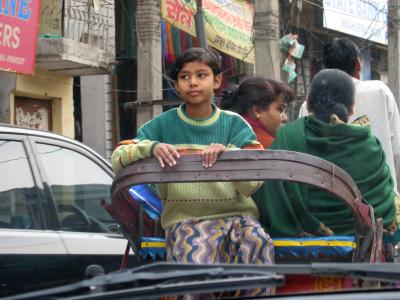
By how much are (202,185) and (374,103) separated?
1.64 m

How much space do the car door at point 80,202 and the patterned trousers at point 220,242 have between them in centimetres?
120

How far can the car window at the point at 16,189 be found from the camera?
4.12 m

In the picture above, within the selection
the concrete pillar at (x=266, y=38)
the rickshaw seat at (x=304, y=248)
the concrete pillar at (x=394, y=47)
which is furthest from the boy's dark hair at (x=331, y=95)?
the concrete pillar at (x=394, y=47)

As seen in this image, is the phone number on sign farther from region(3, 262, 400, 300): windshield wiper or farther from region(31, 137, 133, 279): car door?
region(3, 262, 400, 300): windshield wiper

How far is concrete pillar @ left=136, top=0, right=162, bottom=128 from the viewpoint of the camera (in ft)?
40.6

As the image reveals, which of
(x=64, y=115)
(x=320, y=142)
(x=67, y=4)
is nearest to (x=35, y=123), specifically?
(x=64, y=115)

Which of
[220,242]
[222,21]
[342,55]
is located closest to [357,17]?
[222,21]

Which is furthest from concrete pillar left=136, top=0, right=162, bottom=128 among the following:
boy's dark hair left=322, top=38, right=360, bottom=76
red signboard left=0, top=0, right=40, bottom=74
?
boy's dark hair left=322, top=38, right=360, bottom=76

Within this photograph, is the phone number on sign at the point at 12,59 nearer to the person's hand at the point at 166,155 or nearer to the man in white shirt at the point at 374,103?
the man in white shirt at the point at 374,103

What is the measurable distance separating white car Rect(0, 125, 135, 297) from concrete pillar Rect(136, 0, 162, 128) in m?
7.54

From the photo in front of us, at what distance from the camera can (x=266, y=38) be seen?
12133 millimetres

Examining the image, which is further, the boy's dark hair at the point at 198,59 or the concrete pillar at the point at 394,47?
the concrete pillar at the point at 394,47

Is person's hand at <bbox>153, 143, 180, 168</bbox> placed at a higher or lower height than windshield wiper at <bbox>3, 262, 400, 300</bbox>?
higher

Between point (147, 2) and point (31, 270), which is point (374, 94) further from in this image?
point (147, 2)
